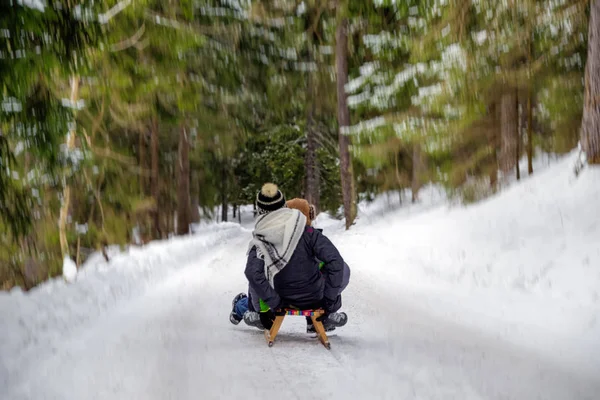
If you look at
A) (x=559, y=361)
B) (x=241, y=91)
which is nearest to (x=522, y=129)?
(x=241, y=91)

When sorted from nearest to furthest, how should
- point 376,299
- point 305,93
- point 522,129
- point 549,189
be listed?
point 376,299 → point 549,189 → point 522,129 → point 305,93

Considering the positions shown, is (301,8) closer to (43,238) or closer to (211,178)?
(43,238)

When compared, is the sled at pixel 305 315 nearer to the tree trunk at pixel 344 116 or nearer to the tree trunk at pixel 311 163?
the tree trunk at pixel 344 116

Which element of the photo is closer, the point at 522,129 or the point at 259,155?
the point at 522,129

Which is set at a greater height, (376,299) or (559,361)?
(559,361)

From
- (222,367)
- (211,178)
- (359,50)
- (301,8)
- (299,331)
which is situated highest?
(301,8)

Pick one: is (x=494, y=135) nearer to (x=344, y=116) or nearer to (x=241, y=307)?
(x=344, y=116)

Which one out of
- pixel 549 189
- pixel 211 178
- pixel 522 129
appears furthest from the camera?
pixel 211 178

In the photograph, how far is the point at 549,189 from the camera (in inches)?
358

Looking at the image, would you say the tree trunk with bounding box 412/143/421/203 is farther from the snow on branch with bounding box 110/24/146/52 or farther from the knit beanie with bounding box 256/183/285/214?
the knit beanie with bounding box 256/183/285/214

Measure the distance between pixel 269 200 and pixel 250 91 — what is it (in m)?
14.2

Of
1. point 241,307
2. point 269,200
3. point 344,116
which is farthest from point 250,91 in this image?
point 269,200

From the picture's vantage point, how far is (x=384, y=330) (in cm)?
579

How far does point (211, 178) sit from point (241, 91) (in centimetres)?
1207
